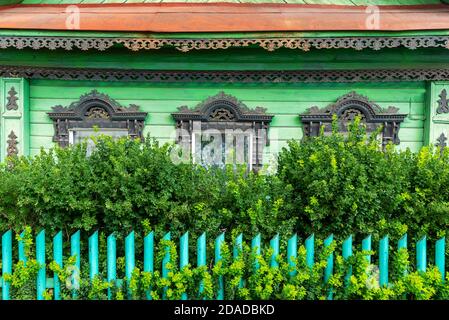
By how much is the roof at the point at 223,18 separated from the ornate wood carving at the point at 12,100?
38.6 inches

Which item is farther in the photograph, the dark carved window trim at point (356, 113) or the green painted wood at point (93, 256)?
the dark carved window trim at point (356, 113)

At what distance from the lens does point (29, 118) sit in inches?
256

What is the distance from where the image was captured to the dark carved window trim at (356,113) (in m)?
6.34

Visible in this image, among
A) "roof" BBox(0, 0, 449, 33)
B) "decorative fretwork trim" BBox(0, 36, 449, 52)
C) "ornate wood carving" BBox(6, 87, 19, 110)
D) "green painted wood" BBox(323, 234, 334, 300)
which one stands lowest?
"green painted wood" BBox(323, 234, 334, 300)

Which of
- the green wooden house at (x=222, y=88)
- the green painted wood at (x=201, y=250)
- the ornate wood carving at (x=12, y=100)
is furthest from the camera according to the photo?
the ornate wood carving at (x=12, y=100)

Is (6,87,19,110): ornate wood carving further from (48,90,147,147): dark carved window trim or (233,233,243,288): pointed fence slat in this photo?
(233,233,243,288): pointed fence slat

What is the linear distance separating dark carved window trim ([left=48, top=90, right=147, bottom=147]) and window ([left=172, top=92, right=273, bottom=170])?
2.02 ft

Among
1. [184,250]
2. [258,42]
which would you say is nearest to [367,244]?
[184,250]

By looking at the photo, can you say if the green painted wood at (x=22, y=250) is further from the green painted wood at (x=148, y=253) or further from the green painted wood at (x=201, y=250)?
the green painted wood at (x=201, y=250)

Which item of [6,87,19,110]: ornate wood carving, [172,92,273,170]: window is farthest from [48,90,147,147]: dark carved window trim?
[172,92,273,170]: window

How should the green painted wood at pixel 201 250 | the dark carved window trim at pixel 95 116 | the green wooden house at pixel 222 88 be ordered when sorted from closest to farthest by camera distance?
1. the green painted wood at pixel 201 250
2. the green wooden house at pixel 222 88
3. the dark carved window trim at pixel 95 116

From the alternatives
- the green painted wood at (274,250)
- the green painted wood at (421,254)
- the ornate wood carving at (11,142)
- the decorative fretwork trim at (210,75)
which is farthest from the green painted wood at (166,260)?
the ornate wood carving at (11,142)

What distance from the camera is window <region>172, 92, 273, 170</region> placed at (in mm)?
6355

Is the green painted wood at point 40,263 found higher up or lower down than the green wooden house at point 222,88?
lower down
